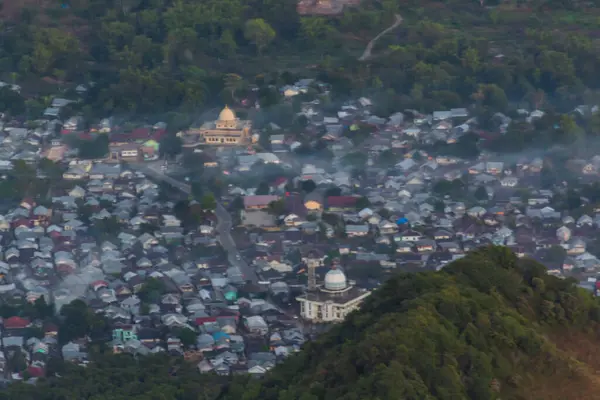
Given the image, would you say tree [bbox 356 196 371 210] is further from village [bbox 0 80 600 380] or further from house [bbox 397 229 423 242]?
house [bbox 397 229 423 242]

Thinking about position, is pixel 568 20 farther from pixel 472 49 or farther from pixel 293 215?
pixel 293 215

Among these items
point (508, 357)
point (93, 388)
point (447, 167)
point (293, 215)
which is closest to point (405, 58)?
point (447, 167)

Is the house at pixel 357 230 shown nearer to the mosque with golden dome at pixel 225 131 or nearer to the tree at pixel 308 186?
the tree at pixel 308 186

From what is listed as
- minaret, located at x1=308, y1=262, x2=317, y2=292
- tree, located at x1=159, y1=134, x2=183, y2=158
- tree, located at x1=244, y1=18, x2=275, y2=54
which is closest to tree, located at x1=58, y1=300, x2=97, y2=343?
minaret, located at x1=308, y1=262, x2=317, y2=292

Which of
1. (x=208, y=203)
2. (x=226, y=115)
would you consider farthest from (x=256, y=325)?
(x=226, y=115)

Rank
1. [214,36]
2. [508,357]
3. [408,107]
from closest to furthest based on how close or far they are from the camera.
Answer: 1. [508,357]
2. [408,107]
3. [214,36]

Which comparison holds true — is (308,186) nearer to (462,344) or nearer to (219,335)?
(219,335)
